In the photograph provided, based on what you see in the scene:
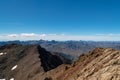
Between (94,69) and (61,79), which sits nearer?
(94,69)

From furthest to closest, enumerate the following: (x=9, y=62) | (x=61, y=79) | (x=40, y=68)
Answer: (x=9, y=62)
(x=40, y=68)
(x=61, y=79)

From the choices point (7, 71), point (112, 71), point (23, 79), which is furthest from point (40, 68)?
point (112, 71)

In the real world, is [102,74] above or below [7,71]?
above

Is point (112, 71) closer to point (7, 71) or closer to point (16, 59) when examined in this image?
point (7, 71)

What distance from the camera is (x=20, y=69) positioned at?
16225 cm

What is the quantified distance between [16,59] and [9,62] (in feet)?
28.5

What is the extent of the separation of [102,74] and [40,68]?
86.1 metres

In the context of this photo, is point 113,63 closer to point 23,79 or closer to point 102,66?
point 102,66

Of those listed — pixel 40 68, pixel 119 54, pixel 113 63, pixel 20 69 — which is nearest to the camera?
pixel 113 63

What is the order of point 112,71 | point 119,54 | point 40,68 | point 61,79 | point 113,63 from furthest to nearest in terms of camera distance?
point 40,68 < point 61,79 < point 119,54 < point 113,63 < point 112,71

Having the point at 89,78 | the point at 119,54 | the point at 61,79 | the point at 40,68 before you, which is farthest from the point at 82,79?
the point at 40,68

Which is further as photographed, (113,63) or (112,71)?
(113,63)

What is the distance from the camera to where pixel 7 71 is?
172 meters

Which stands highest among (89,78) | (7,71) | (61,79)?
(89,78)
